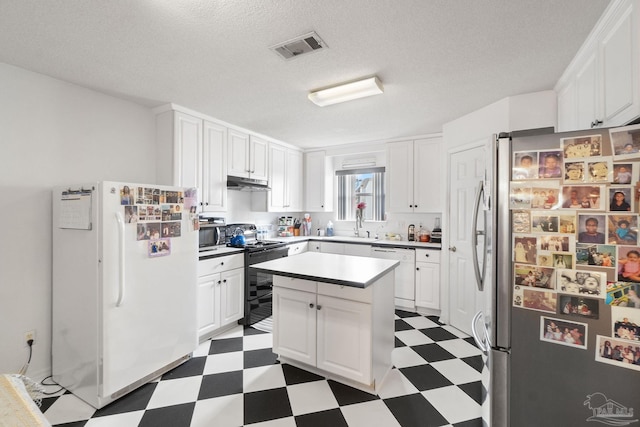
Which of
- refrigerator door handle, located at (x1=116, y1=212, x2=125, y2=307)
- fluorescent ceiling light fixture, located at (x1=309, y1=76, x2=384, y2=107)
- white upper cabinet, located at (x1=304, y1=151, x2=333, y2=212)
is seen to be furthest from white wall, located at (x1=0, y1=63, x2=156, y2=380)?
white upper cabinet, located at (x1=304, y1=151, x2=333, y2=212)

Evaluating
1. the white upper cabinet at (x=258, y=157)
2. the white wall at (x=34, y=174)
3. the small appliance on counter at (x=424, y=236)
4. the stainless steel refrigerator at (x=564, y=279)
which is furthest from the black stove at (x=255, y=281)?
the stainless steel refrigerator at (x=564, y=279)

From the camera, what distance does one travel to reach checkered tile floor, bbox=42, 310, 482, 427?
68.7 inches

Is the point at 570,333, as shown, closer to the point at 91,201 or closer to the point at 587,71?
the point at 587,71

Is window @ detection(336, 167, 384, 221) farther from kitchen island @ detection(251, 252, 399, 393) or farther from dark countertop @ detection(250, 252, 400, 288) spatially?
kitchen island @ detection(251, 252, 399, 393)

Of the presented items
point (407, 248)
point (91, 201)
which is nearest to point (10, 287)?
point (91, 201)

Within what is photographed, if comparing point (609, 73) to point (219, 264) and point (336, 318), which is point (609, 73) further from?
point (219, 264)

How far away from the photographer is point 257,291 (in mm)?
3275

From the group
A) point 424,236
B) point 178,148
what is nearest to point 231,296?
point 178,148

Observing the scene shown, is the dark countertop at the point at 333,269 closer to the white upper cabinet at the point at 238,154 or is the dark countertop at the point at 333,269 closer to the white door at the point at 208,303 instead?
the white door at the point at 208,303

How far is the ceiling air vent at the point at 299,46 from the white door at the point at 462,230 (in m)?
2.01

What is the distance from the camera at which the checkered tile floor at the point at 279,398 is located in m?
1.74

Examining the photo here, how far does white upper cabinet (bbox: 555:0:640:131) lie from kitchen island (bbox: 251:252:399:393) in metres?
1.59

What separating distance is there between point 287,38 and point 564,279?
1.95 m

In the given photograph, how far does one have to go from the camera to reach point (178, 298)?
7.57 feet
